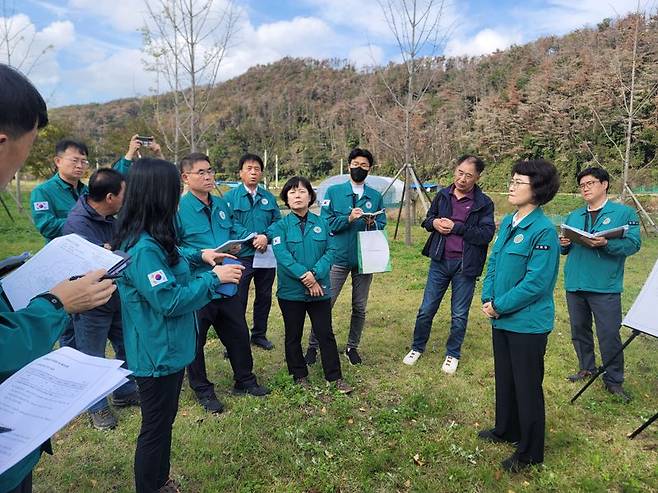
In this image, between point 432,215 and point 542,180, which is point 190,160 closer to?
point 432,215

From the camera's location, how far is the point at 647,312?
2846 mm

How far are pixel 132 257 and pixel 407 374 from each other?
2.79m

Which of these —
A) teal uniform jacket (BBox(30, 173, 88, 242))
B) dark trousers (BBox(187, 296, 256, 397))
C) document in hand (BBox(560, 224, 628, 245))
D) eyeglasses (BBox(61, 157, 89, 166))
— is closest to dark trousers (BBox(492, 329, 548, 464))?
document in hand (BBox(560, 224, 628, 245))

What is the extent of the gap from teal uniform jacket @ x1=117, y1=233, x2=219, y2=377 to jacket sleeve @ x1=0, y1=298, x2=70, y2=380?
28.1 inches

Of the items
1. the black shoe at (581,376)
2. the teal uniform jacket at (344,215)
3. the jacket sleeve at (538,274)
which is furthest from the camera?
the teal uniform jacket at (344,215)

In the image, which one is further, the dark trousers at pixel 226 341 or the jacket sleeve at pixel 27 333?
the dark trousers at pixel 226 341

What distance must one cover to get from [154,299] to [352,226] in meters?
2.40

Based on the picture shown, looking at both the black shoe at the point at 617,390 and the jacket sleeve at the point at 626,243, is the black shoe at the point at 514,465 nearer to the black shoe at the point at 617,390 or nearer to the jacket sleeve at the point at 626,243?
the black shoe at the point at 617,390

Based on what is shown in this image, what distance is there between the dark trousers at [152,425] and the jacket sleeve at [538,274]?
6.56ft

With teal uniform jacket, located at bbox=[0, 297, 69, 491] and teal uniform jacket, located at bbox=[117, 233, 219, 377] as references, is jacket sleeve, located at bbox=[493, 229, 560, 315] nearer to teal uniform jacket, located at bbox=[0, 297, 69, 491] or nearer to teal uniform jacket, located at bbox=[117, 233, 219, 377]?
teal uniform jacket, located at bbox=[117, 233, 219, 377]

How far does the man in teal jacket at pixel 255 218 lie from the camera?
4.49 m

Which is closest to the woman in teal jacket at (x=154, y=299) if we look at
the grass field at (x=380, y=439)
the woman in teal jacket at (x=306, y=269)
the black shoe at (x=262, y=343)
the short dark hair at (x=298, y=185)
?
the grass field at (x=380, y=439)

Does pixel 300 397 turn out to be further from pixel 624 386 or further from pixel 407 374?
pixel 624 386

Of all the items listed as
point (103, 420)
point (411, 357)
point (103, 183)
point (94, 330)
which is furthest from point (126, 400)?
point (411, 357)
